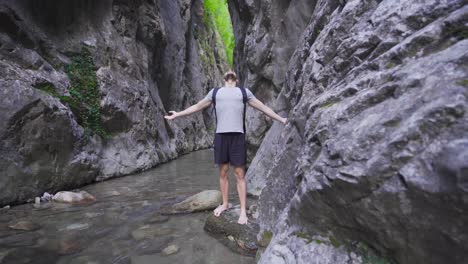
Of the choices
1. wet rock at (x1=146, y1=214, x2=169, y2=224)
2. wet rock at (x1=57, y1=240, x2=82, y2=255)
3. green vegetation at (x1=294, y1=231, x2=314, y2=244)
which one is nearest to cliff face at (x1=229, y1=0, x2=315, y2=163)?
wet rock at (x1=146, y1=214, x2=169, y2=224)

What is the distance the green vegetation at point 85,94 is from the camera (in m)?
9.42

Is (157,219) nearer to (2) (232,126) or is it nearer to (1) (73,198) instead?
(2) (232,126)

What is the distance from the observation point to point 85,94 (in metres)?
10.0

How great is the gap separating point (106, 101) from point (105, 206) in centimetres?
558

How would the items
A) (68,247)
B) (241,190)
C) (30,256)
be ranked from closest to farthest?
(30,256) → (68,247) → (241,190)

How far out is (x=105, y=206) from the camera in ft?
20.0

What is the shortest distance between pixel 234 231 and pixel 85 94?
8075 millimetres

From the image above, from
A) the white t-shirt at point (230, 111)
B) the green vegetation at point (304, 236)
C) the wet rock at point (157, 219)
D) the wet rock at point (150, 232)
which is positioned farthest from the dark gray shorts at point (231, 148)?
the green vegetation at point (304, 236)

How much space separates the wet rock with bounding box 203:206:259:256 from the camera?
381cm

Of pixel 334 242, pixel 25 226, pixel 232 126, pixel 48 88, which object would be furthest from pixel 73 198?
pixel 334 242

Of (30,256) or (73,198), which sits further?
(73,198)

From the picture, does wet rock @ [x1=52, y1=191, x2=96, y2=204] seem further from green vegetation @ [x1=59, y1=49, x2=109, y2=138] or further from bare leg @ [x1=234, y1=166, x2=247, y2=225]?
bare leg @ [x1=234, y1=166, x2=247, y2=225]

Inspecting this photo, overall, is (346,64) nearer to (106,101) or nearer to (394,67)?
(394,67)

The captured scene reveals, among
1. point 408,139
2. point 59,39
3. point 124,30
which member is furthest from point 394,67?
point 124,30
